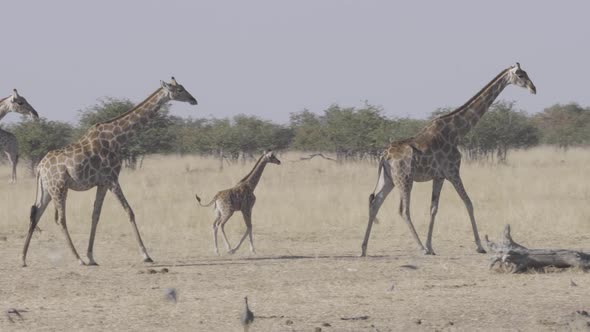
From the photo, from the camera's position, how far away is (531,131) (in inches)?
1836

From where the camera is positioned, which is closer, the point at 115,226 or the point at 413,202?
the point at 115,226

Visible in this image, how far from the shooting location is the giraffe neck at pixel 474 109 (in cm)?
1522

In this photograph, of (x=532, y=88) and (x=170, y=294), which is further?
(x=532, y=88)

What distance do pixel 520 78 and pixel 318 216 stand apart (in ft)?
16.1

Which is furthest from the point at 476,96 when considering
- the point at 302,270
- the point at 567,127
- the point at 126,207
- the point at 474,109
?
the point at 567,127

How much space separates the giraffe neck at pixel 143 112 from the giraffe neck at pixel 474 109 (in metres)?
3.79

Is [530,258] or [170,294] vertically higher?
[530,258]

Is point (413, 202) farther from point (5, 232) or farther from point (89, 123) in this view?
point (89, 123)

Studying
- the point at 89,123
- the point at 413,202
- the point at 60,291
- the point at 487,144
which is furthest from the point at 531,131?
the point at 60,291

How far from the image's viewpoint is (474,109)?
15367 mm

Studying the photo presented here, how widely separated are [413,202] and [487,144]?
76.9 feet

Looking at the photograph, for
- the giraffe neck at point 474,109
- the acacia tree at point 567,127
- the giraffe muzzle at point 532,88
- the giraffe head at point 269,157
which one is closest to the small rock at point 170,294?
the giraffe head at point 269,157

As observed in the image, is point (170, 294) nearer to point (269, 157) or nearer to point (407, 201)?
point (407, 201)

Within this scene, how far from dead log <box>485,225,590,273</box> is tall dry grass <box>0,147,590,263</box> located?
10.8 ft
